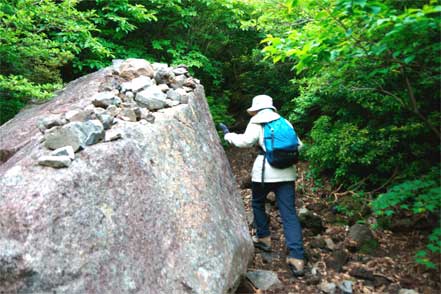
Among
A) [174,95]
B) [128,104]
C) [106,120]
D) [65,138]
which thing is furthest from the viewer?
[174,95]

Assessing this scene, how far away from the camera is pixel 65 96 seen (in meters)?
4.98

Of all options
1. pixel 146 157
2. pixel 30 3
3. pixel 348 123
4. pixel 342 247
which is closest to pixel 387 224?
pixel 342 247

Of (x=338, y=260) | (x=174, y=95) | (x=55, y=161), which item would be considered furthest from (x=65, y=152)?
(x=338, y=260)

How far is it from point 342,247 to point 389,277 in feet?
2.66

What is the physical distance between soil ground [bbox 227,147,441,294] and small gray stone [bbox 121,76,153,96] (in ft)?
9.11

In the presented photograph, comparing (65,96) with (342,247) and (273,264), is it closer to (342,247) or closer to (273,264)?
(273,264)

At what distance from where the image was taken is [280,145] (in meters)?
4.79

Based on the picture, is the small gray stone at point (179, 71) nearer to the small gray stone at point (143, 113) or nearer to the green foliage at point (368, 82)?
the green foliage at point (368, 82)

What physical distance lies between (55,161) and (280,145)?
116 inches

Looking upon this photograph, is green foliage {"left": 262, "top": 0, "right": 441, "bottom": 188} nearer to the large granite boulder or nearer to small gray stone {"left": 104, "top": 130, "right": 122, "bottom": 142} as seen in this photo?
the large granite boulder

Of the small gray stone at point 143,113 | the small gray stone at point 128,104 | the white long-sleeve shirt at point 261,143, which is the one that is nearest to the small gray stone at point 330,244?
the white long-sleeve shirt at point 261,143

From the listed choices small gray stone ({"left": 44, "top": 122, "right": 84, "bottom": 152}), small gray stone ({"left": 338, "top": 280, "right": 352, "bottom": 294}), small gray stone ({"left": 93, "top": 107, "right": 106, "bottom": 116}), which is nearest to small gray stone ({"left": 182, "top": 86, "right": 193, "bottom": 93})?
small gray stone ({"left": 93, "top": 107, "right": 106, "bottom": 116})

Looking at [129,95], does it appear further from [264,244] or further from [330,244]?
[330,244]

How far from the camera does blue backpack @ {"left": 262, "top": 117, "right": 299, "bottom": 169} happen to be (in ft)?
15.7
